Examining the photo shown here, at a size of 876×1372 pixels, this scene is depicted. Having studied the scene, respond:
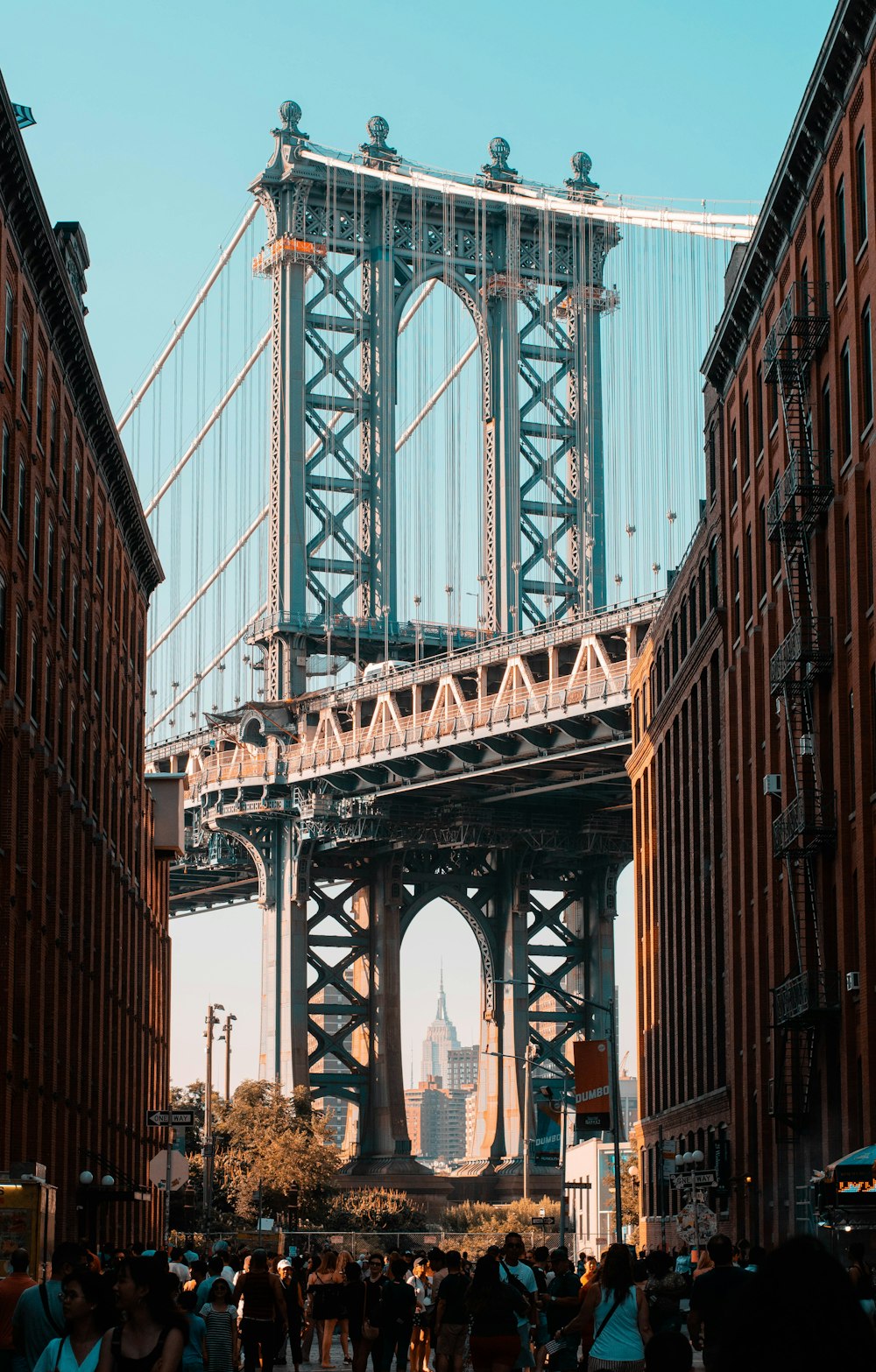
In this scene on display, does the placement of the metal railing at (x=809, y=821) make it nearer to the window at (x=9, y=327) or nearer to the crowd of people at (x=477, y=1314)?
the crowd of people at (x=477, y=1314)

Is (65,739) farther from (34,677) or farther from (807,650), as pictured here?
(807,650)

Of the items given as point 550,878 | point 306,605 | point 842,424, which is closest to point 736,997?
point 842,424

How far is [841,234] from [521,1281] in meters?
24.8

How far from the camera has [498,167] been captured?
104 metres

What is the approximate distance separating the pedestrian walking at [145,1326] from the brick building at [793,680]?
26846 mm

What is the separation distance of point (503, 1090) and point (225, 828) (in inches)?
742

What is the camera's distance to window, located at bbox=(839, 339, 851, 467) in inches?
1550

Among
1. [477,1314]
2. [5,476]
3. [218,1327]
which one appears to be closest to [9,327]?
[5,476]

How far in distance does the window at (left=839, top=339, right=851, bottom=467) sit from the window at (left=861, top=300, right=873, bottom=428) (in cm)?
156

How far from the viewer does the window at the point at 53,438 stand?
51.6m

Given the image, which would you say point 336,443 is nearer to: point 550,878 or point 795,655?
point 550,878

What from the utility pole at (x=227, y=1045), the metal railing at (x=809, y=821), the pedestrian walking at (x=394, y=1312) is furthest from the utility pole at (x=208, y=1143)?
the pedestrian walking at (x=394, y=1312)

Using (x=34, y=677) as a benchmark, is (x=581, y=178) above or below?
above

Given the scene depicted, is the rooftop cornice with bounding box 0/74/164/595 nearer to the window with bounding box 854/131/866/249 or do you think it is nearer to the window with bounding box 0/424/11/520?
the window with bounding box 0/424/11/520
